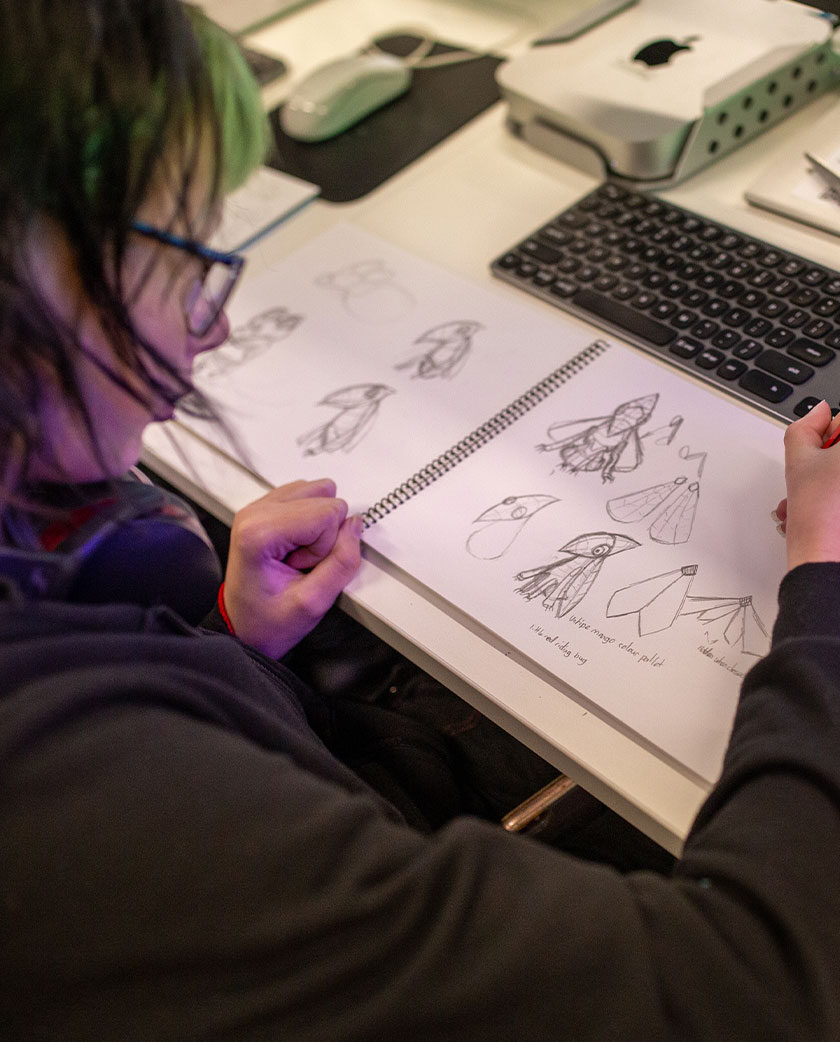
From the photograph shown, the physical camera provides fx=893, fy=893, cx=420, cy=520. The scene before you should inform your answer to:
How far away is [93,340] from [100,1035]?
0.94 ft

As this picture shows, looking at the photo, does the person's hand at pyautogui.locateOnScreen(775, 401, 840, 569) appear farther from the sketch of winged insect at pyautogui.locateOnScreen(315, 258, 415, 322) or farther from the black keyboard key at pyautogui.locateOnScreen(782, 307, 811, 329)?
the sketch of winged insect at pyautogui.locateOnScreen(315, 258, 415, 322)

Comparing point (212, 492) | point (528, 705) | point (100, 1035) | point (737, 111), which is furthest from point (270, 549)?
point (737, 111)

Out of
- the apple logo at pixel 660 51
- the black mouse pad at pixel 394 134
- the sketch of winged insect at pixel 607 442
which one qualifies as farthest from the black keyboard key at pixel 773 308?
the black mouse pad at pixel 394 134

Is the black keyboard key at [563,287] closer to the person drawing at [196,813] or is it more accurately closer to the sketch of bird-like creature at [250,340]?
the sketch of bird-like creature at [250,340]

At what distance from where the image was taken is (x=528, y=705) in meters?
0.49

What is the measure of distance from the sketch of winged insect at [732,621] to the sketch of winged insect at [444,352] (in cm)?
27

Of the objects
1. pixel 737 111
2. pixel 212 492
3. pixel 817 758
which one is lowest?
pixel 212 492

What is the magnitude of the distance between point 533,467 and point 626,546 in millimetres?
93

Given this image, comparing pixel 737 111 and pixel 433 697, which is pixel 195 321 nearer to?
pixel 433 697

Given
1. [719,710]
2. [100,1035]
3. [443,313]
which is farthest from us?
[443,313]

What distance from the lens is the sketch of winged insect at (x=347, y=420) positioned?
2.17 feet

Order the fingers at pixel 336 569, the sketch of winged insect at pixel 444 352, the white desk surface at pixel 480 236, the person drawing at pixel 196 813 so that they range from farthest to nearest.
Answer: the sketch of winged insect at pixel 444 352 < the fingers at pixel 336 569 < the white desk surface at pixel 480 236 < the person drawing at pixel 196 813

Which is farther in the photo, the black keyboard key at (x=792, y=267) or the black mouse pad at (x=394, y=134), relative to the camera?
the black mouse pad at (x=394, y=134)

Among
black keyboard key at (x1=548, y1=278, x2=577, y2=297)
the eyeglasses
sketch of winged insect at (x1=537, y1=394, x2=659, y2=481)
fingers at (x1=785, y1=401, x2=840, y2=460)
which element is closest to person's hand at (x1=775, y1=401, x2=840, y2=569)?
fingers at (x1=785, y1=401, x2=840, y2=460)
